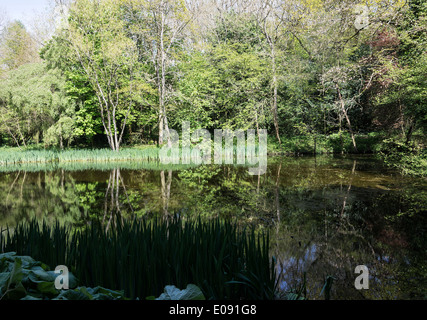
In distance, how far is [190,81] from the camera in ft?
51.4

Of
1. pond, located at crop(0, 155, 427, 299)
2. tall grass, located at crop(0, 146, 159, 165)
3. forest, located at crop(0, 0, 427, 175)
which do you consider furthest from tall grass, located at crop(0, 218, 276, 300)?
forest, located at crop(0, 0, 427, 175)

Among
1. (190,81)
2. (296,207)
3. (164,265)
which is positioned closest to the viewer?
(164,265)

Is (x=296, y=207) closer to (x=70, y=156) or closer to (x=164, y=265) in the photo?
(x=164, y=265)

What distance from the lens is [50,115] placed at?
50.8 feet

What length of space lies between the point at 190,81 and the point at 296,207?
12098 millimetres

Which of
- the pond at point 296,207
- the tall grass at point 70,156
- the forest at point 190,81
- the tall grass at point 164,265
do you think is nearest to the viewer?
the tall grass at point 164,265

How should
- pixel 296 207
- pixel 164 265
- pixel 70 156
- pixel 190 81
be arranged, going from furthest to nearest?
1. pixel 190 81
2. pixel 70 156
3. pixel 296 207
4. pixel 164 265

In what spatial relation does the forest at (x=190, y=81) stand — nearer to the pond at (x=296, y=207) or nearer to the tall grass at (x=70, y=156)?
the tall grass at (x=70, y=156)

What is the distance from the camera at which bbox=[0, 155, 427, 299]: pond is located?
2.71 meters

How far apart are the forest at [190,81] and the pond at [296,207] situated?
614 cm

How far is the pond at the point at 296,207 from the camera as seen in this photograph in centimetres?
271

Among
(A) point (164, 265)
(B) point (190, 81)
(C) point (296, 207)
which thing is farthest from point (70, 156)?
(A) point (164, 265)

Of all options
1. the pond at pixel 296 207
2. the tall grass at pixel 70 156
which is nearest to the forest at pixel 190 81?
the tall grass at pixel 70 156
